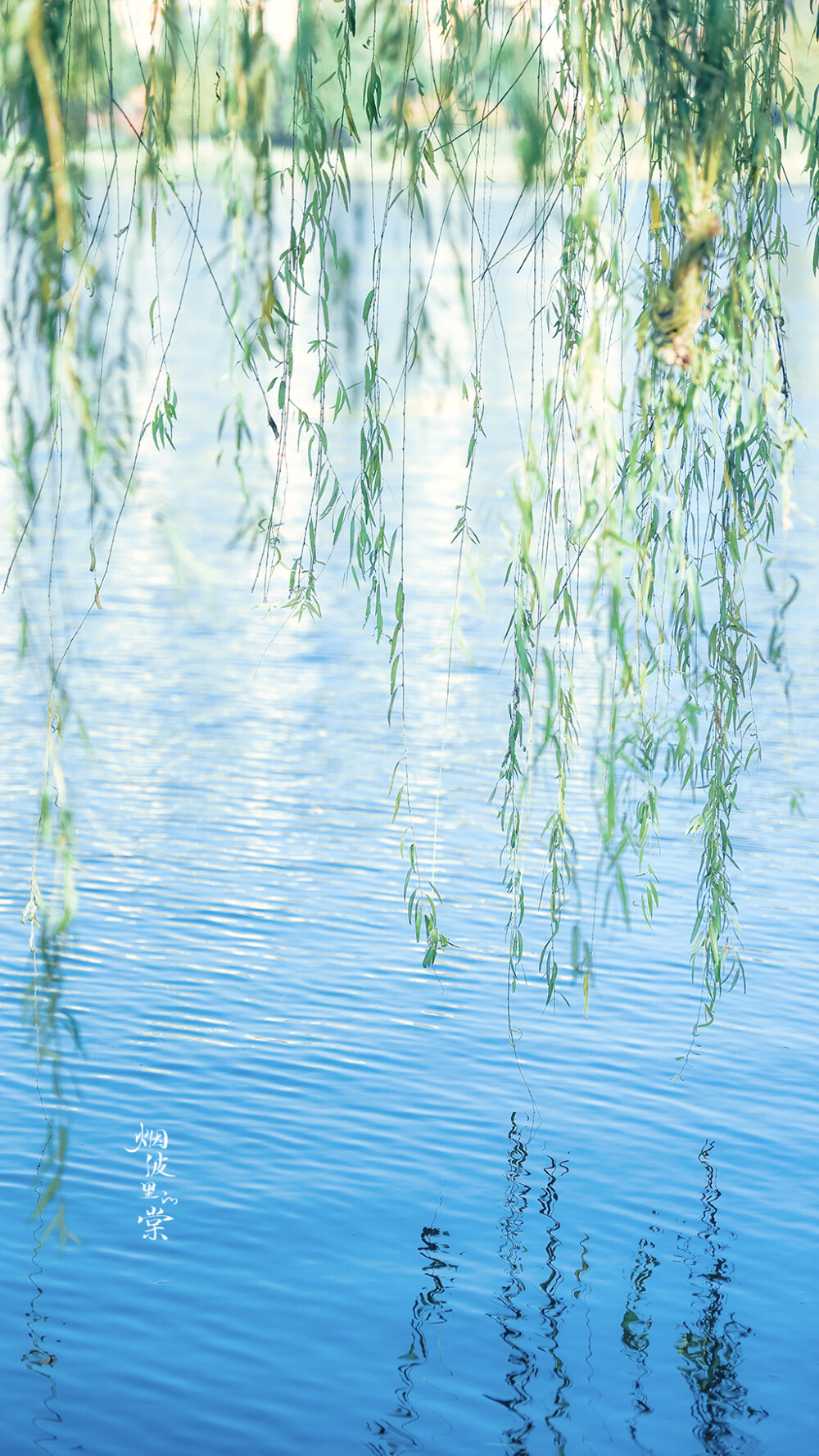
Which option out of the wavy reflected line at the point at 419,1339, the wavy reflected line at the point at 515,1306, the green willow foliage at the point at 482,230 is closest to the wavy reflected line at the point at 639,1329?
the wavy reflected line at the point at 515,1306

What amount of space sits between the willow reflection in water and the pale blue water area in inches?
0.5

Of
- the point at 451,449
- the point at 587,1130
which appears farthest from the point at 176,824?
the point at 451,449

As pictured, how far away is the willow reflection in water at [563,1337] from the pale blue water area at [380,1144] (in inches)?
0.5

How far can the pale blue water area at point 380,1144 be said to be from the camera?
16.2 ft

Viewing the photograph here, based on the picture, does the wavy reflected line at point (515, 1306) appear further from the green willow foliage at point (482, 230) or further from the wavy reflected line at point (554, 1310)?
the green willow foliage at point (482, 230)

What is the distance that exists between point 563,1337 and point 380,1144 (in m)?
1.18

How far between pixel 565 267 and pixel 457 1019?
4.35 metres

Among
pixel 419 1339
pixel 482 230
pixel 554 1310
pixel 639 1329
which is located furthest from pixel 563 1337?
pixel 482 230

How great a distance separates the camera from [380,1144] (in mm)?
6254

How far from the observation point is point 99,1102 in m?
6.48

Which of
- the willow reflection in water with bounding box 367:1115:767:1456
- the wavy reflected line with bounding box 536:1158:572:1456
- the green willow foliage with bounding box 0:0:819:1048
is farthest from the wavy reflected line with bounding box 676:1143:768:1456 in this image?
the green willow foliage with bounding box 0:0:819:1048

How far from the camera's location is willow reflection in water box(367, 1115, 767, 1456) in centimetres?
484

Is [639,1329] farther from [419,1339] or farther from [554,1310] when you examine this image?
[419,1339]

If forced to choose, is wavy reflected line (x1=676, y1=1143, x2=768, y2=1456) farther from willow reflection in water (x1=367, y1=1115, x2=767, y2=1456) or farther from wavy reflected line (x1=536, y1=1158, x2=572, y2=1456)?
wavy reflected line (x1=536, y1=1158, x2=572, y2=1456)
